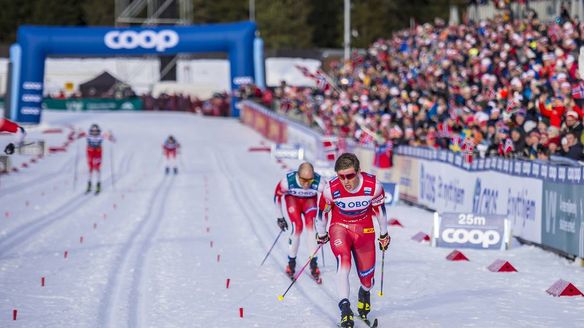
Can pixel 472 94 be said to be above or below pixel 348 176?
above

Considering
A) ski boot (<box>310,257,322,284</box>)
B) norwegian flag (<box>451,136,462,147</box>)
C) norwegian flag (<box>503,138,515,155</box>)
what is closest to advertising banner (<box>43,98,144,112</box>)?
norwegian flag (<box>451,136,462,147</box>)

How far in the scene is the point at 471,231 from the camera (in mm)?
17453

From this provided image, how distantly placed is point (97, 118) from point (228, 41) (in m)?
11.1

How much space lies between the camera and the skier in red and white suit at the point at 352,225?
36.2ft

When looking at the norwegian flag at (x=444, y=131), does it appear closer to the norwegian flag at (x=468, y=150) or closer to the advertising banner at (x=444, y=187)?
the advertising banner at (x=444, y=187)

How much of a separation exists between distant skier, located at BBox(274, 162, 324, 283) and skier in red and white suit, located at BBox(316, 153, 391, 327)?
2.88m

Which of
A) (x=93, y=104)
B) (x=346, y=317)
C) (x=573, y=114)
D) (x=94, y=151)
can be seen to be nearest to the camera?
(x=346, y=317)

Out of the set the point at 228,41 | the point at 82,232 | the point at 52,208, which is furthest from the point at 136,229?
the point at 228,41

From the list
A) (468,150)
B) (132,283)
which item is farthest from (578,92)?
(132,283)

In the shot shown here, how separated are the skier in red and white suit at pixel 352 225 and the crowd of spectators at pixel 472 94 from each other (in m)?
6.58

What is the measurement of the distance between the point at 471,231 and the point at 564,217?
79.6 inches

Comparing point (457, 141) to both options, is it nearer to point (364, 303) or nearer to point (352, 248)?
point (364, 303)

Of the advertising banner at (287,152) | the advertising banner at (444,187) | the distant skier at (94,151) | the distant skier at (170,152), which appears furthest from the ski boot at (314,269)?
the advertising banner at (287,152)

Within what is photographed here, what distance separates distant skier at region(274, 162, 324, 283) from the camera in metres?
14.4
